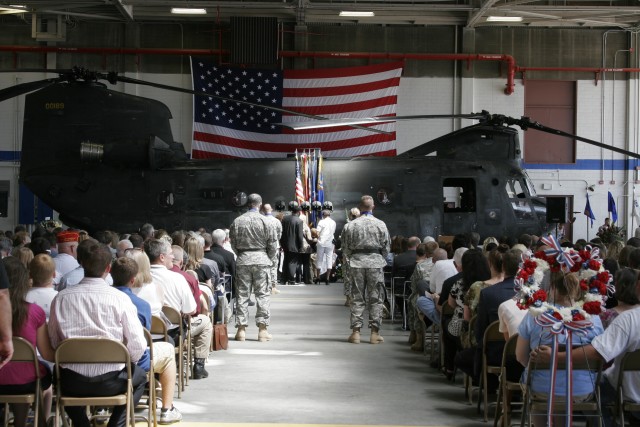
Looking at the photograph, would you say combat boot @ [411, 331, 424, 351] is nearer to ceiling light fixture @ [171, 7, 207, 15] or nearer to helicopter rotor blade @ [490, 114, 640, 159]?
helicopter rotor blade @ [490, 114, 640, 159]

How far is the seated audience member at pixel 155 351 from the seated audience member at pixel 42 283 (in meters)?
0.52

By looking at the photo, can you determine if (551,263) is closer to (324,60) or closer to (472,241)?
(472,241)

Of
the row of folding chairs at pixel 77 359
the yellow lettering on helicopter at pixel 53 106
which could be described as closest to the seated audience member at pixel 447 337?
the row of folding chairs at pixel 77 359

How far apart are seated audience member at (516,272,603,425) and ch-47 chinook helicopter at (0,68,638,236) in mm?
12401

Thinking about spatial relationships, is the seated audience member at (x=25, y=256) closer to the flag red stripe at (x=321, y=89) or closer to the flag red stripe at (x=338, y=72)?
the flag red stripe at (x=321, y=89)

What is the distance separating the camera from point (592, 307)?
5.02 meters

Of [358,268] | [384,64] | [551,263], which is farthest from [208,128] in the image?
[551,263]

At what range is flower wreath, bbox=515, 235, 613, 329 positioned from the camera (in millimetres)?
4984

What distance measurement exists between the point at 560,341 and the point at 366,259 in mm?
5990

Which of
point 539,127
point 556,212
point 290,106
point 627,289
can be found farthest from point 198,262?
point 290,106

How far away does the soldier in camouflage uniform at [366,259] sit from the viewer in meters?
11.1

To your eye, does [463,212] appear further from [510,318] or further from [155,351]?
[155,351]

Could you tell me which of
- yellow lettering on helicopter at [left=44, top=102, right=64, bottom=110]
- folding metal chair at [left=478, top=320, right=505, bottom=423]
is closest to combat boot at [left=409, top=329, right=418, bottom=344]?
folding metal chair at [left=478, top=320, right=505, bottom=423]

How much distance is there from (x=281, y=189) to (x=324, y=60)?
829 cm
